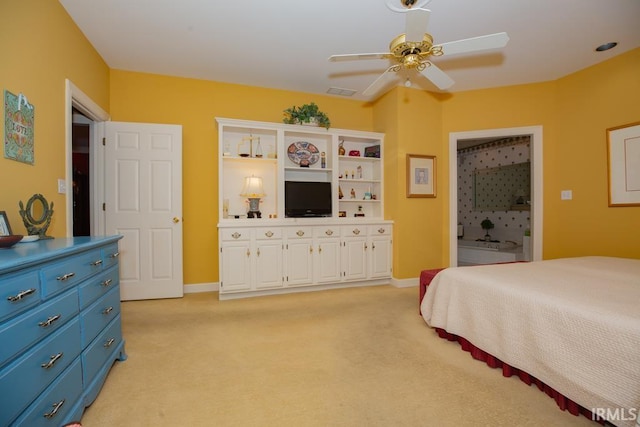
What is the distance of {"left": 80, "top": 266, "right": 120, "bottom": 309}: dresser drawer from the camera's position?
4.80 feet

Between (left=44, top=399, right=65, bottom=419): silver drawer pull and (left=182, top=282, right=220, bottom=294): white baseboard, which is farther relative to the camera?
(left=182, top=282, right=220, bottom=294): white baseboard

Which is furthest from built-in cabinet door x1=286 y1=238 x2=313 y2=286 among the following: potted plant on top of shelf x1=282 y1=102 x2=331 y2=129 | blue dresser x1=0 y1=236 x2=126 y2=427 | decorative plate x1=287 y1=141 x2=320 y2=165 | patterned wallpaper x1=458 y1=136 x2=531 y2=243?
patterned wallpaper x1=458 y1=136 x2=531 y2=243

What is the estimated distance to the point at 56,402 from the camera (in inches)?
46.6

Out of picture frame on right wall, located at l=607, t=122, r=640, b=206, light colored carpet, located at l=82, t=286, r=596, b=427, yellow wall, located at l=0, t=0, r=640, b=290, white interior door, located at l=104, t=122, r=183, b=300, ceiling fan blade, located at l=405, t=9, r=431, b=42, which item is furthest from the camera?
white interior door, located at l=104, t=122, r=183, b=300

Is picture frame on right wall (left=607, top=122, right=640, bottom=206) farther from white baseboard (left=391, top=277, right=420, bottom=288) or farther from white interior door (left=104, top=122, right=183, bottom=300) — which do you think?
white interior door (left=104, top=122, right=183, bottom=300)

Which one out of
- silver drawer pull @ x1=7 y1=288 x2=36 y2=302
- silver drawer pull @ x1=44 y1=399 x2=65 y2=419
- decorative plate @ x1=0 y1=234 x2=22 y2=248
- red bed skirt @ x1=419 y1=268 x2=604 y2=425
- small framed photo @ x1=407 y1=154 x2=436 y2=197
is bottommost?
red bed skirt @ x1=419 y1=268 x2=604 y2=425

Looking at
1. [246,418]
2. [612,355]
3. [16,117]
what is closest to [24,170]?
[16,117]

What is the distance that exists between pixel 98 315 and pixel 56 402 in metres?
0.52

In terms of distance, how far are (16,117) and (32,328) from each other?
59.4 inches

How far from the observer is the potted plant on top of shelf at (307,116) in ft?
12.5

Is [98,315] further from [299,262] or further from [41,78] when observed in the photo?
[299,262]

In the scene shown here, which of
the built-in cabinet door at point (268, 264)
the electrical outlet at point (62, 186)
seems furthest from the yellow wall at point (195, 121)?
the electrical outlet at point (62, 186)

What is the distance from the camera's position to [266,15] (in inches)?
98.1

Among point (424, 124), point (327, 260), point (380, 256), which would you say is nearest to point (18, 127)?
point (327, 260)
